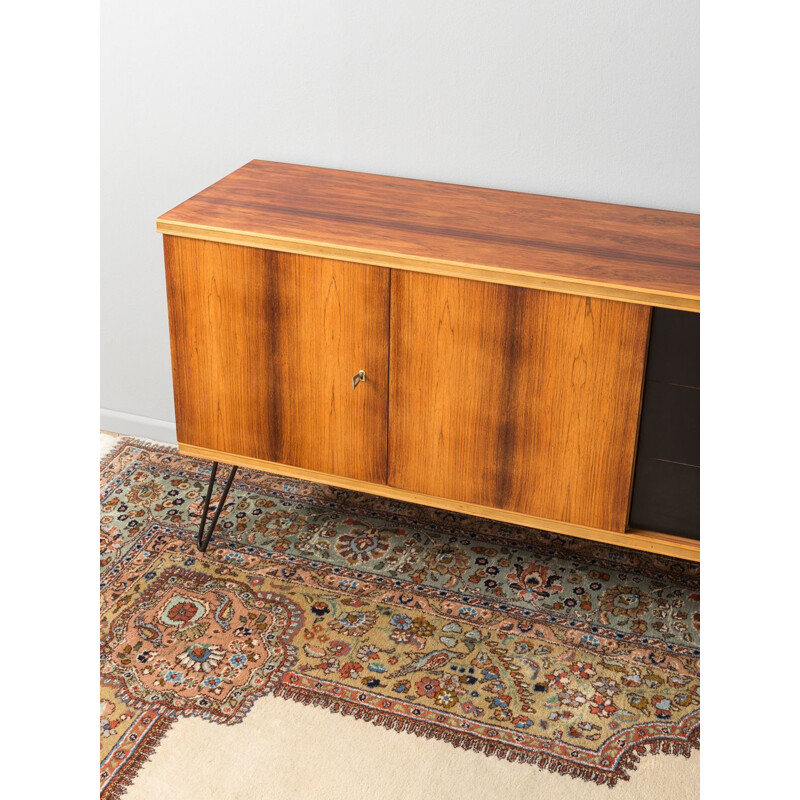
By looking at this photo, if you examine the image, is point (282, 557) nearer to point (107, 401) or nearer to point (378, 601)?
point (378, 601)

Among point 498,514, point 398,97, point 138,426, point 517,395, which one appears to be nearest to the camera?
point 517,395

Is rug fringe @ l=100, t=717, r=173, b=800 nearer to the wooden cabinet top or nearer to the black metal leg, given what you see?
the black metal leg

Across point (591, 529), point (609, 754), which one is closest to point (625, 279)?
point (591, 529)

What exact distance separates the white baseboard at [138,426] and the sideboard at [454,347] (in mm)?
624

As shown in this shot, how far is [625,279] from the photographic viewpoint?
5.63 feet

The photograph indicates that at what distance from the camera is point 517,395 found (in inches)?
73.0

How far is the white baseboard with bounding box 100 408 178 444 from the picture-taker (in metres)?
2.76

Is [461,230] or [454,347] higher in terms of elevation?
[461,230]

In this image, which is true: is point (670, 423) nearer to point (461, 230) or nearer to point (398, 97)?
point (461, 230)

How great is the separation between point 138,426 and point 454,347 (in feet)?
4.36

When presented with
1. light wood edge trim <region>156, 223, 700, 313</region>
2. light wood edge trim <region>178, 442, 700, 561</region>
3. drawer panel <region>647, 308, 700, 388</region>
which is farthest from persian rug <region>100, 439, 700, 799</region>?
light wood edge trim <region>156, 223, 700, 313</region>

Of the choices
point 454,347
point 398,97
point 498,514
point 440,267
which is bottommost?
point 498,514

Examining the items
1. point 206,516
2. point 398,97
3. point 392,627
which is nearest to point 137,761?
point 392,627

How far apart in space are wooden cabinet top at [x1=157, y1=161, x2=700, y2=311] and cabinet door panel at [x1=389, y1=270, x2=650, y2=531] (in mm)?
43
